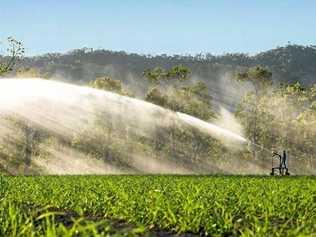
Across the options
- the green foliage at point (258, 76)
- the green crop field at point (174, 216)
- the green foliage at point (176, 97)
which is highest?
the green foliage at point (258, 76)

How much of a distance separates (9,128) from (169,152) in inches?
1042

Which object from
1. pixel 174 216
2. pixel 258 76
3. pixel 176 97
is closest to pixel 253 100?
pixel 258 76

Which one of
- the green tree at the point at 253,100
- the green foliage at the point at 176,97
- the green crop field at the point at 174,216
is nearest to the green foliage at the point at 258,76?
the green tree at the point at 253,100

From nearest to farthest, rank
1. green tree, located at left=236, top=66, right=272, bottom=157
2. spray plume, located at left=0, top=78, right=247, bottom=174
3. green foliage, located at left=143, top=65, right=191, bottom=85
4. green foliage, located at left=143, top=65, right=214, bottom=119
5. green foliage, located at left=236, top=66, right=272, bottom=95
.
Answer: spray plume, located at left=0, top=78, right=247, bottom=174
green foliage, located at left=143, top=65, right=214, bottom=119
green foliage, located at left=236, top=66, right=272, bottom=95
green tree, located at left=236, top=66, right=272, bottom=157
green foliage, located at left=143, top=65, right=191, bottom=85

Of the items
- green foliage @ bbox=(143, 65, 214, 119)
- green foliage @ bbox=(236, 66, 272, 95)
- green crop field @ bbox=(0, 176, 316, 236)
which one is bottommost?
green crop field @ bbox=(0, 176, 316, 236)

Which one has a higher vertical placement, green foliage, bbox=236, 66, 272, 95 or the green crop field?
green foliage, bbox=236, 66, 272, 95

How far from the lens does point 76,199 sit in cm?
2103

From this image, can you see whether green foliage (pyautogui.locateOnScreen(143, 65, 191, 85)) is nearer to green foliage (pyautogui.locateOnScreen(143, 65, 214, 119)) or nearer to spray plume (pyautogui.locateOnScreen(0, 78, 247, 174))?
green foliage (pyautogui.locateOnScreen(143, 65, 214, 119))

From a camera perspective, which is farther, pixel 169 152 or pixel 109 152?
pixel 169 152

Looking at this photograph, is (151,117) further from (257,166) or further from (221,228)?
(221,228)

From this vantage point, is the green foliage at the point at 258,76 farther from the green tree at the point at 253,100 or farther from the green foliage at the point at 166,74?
the green foliage at the point at 166,74

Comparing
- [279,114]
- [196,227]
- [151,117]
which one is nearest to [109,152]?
[151,117]

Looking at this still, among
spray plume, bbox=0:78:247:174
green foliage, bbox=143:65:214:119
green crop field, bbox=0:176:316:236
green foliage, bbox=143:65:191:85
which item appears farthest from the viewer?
green foliage, bbox=143:65:191:85

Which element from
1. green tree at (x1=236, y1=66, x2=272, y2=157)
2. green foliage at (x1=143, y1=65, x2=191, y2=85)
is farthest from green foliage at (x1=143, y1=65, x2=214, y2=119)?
green tree at (x1=236, y1=66, x2=272, y2=157)
